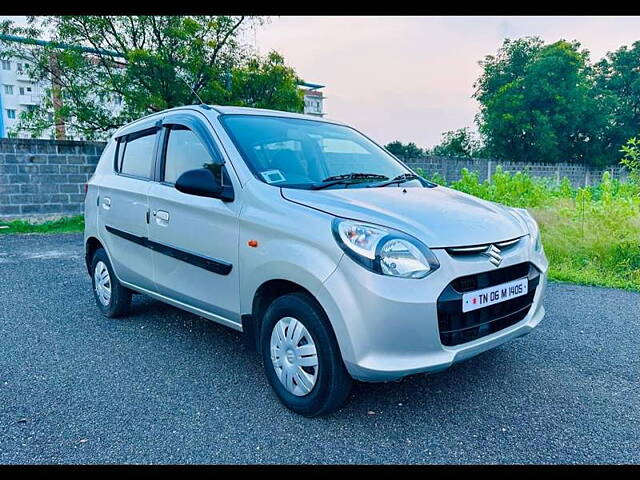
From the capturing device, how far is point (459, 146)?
32.2 m

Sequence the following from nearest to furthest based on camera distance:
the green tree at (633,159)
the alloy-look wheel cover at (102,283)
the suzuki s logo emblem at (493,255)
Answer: the suzuki s logo emblem at (493,255) < the alloy-look wheel cover at (102,283) < the green tree at (633,159)

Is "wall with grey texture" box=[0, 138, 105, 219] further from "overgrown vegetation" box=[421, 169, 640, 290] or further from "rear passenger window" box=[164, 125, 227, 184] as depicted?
"overgrown vegetation" box=[421, 169, 640, 290]

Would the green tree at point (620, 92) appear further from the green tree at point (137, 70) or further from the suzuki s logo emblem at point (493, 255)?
the suzuki s logo emblem at point (493, 255)

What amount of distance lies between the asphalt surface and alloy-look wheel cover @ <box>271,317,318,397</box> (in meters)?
0.21

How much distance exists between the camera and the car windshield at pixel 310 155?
2.96 metres

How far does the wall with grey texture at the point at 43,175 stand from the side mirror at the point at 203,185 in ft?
27.9

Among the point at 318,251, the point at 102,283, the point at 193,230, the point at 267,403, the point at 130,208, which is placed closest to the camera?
the point at 318,251

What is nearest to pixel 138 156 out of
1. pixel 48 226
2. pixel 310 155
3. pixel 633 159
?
pixel 310 155

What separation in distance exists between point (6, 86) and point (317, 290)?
240 ft

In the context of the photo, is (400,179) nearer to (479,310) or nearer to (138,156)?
(479,310)

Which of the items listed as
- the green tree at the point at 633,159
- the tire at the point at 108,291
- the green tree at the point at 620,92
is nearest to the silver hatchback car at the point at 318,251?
the tire at the point at 108,291

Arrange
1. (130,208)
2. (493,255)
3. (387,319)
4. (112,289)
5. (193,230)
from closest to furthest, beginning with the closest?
(387,319), (493,255), (193,230), (130,208), (112,289)

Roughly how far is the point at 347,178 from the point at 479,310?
4.08 feet
